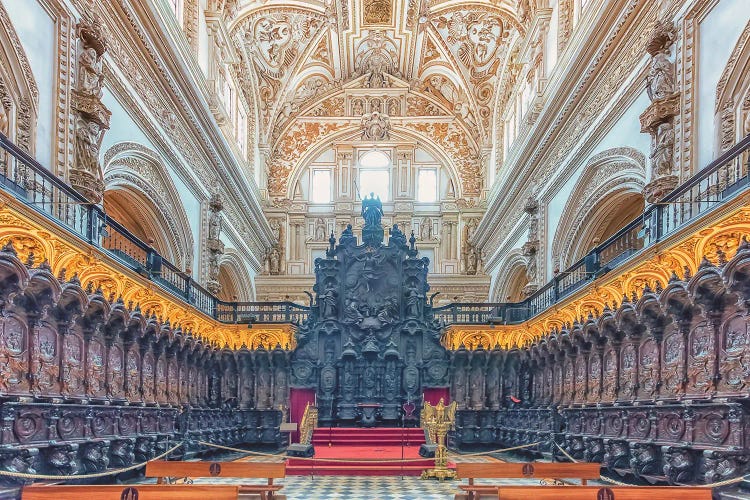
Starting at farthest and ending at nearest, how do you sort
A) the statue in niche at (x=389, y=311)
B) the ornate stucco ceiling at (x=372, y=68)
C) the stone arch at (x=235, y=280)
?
the ornate stucco ceiling at (x=372, y=68) → the stone arch at (x=235, y=280) → the statue in niche at (x=389, y=311)

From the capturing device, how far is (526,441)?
674 inches

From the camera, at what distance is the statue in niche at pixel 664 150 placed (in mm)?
11477

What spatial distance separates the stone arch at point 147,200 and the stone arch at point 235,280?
6414mm

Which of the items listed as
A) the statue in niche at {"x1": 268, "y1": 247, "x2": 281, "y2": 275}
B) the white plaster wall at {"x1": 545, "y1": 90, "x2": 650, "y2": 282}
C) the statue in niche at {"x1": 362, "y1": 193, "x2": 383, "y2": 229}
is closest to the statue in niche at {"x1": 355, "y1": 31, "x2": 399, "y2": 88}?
the statue in niche at {"x1": 268, "y1": 247, "x2": 281, "y2": 275}

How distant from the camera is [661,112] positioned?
37.7ft

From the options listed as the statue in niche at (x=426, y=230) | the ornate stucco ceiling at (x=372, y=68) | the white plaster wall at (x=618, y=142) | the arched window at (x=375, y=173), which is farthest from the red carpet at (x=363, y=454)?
the arched window at (x=375, y=173)

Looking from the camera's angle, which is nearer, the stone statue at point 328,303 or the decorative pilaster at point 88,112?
the decorative pilaster at point 88,112

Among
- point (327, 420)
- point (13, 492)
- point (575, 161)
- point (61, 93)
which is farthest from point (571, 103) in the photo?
point (13, 492)

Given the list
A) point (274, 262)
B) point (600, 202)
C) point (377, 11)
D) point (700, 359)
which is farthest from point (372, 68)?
point (700, 359)

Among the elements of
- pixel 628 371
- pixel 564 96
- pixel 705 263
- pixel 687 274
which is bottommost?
pixel 628 371

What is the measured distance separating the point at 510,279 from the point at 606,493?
2142 cm

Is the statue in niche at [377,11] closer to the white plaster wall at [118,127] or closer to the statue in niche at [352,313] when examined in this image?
the statue in niche at [352,313]

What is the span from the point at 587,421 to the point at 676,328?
4219mm

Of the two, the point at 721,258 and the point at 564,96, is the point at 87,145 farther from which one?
the point at 564,96
